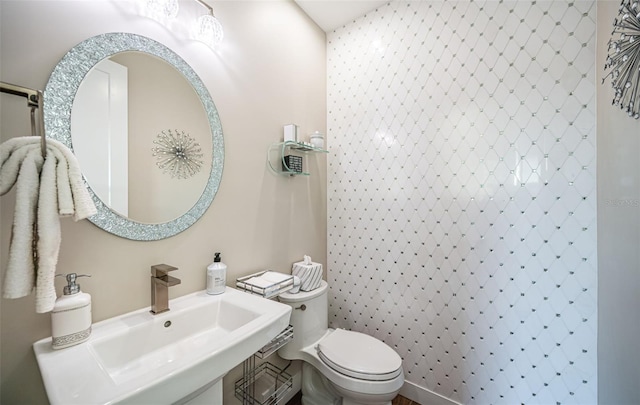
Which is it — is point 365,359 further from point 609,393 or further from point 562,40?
point 562,40

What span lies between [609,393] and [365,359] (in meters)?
0.98

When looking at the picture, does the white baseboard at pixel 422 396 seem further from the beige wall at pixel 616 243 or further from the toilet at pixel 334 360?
the beige wall at pixel 616 243

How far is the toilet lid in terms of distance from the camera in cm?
126

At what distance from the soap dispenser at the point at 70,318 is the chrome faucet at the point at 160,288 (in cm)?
20

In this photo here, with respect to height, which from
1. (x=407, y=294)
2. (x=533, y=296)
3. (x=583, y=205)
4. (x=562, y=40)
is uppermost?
(x=562, y=40)

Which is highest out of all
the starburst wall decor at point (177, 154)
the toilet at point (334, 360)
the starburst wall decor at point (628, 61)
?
the starburst wall decor at point (628, 61)

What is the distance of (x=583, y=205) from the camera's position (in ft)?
3.95

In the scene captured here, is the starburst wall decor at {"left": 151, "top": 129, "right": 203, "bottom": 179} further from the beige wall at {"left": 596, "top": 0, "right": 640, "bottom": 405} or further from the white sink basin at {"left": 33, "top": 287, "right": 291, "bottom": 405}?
the beige wall at {"left": 596, "top": 0, "right": 640, "bottom": 405}

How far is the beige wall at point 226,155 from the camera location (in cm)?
74

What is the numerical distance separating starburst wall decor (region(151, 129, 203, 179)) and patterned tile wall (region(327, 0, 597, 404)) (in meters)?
1.13

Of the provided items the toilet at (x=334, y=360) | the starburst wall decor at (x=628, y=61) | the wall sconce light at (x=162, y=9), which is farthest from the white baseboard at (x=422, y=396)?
the wall sconce light at (x=162, y=9)

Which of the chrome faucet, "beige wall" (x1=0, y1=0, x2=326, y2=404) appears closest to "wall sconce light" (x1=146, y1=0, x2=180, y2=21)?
"beige wall" (x1=0, y1=0, x2=326, y2=404)

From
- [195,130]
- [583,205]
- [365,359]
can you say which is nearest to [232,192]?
[195,130]

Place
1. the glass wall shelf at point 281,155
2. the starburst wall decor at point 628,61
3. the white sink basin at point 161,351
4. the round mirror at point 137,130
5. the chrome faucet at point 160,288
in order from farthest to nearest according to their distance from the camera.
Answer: the glass wall shelf at point 281,155 < the chrome faucet at point 160,288 < the round mirror at point 137,130 < the starburst wall decor at point 628,61 < the white sink basin at point 161,351
